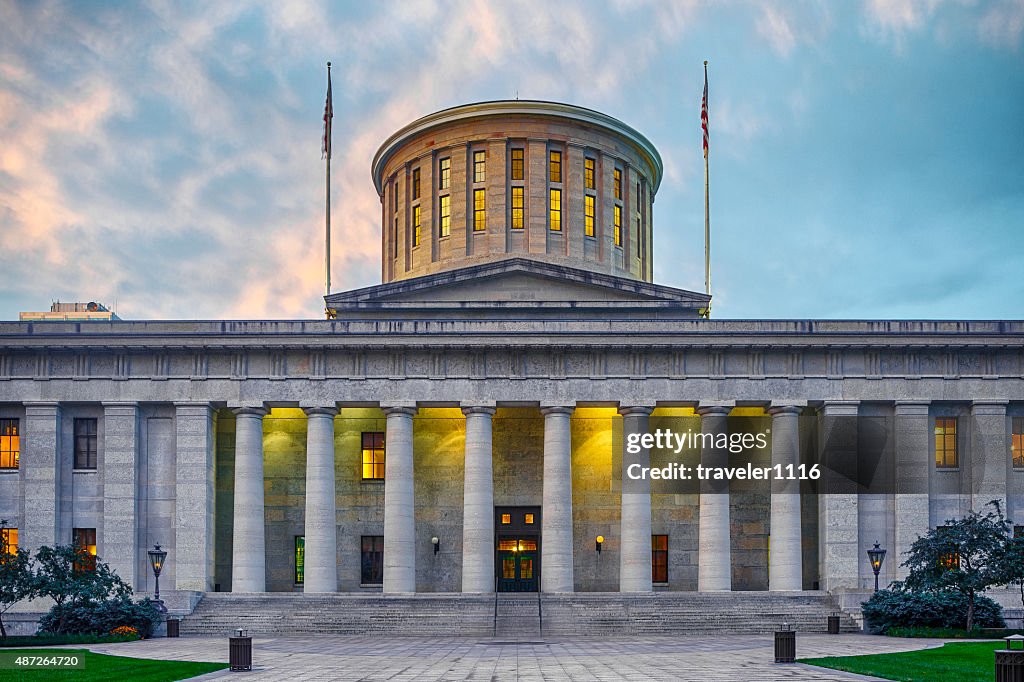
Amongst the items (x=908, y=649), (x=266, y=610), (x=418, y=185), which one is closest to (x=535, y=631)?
(x=266, y=610)

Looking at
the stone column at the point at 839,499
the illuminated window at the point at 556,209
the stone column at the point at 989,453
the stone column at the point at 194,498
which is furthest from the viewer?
the illuminated window at the point at 556,209

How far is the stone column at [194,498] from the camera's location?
4912 cm

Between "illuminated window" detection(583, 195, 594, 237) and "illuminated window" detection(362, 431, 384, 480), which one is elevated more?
"illuminated window" detection(583, 195, 594, 237)

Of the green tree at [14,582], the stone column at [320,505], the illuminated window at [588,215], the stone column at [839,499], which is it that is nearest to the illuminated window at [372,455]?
the stone column at [320,505]

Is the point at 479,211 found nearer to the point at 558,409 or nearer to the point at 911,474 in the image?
the point at 558,409

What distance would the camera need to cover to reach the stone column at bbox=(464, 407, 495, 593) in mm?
49156

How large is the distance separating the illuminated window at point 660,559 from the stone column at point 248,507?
18.9m

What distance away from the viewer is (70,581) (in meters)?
41.7

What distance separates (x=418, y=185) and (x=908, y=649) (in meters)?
41.6

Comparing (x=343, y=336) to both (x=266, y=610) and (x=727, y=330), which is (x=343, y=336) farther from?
(x=727, y=330)

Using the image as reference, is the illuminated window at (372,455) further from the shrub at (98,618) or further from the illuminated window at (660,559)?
the shrub at (98,618)

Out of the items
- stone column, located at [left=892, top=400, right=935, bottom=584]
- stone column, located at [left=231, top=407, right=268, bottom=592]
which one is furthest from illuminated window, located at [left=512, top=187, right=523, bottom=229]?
stone column, located at [left=892, top=400, right=935, bottom=584]

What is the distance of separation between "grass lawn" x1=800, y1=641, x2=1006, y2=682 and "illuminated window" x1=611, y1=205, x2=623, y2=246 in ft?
116

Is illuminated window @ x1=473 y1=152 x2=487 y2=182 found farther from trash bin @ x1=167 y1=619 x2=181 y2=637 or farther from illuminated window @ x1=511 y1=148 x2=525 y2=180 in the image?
trash bin @ x1=167 y1=619 x2=181 y2=637
